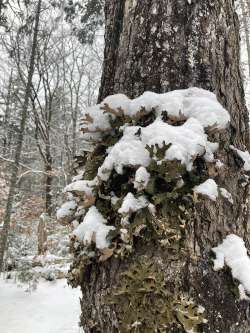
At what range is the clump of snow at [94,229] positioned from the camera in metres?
1.37

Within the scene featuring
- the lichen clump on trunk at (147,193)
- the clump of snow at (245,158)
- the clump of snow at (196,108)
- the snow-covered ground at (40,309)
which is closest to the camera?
the lichen clump on trunk at (147,193)

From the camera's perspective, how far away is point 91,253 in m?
1.42

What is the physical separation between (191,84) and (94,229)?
0.69 meters

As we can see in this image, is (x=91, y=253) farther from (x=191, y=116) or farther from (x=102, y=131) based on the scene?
(x=191, y=116)

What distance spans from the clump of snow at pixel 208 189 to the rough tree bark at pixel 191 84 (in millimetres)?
93

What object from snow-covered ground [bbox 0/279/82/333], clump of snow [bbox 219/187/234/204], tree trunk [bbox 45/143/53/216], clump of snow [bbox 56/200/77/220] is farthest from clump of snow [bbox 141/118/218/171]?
tree trunk [bbox 45/143/53/216]

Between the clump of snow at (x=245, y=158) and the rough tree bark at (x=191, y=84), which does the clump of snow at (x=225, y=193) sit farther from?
the clump of snow at (x=245, y=158)

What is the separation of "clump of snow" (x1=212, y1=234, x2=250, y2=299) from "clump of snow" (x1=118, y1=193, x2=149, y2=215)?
1.07ft

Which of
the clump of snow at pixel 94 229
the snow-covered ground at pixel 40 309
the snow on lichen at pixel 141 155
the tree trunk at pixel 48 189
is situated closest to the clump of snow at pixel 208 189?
the snow on lichen at pixel 141 155

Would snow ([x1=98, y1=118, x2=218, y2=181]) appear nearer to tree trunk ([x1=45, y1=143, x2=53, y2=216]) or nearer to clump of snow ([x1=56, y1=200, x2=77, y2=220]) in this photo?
clump of snow ([x1=56, y1=200, x2=77, y2=220])

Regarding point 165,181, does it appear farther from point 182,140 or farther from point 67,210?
point 67,210

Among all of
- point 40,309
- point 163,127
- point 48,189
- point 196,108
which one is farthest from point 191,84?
point 48,189

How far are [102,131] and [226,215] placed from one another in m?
0.59

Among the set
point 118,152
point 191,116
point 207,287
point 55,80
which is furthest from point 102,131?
point 55,80
